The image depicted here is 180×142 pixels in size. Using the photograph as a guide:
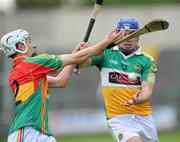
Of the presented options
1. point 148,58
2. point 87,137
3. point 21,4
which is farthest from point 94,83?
point 21,4

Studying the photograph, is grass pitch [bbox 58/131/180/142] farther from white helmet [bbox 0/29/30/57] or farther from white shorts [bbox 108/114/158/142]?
white helmet [bbox 0/29/30/57]

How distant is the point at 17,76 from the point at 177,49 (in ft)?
60.0

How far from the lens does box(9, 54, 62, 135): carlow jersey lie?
1198 centimetres

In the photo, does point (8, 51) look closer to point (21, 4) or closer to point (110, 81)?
point (110, 81)

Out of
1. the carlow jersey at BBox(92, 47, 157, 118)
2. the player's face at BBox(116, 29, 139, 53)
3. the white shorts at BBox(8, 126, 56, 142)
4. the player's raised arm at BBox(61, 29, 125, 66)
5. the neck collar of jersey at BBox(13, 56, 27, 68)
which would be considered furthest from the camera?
the carlow jersey at BBox(92, 47, 157, 118)

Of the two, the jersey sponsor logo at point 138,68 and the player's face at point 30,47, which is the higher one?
the player's face at point 30,47

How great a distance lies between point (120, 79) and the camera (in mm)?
13359

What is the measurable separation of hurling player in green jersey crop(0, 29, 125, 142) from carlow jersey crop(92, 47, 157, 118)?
125 cm

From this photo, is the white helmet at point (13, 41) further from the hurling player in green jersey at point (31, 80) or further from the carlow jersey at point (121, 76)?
the carlow jersey at point (121, 76)

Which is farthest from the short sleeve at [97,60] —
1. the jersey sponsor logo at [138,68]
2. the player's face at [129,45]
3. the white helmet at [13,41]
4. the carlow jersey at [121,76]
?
the white helmet at [13,41]

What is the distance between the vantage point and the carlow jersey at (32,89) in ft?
39.3

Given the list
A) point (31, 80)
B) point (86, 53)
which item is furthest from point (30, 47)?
point (86, 53)

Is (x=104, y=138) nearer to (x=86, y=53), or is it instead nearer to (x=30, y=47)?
(x=30, y=47)

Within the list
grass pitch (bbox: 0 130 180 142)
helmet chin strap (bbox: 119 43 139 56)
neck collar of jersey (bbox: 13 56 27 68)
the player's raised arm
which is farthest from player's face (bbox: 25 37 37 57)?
A: grass pitch (bbox: 0 130 180 142)
